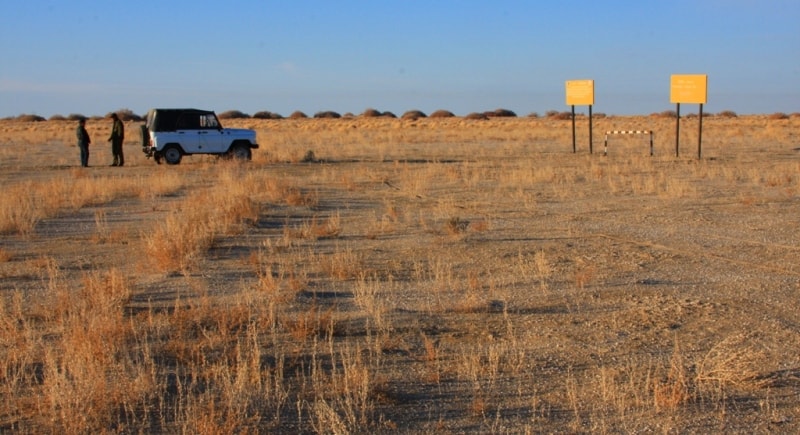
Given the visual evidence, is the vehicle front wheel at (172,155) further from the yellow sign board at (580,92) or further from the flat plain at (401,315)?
the yellow sign board at (580,92)

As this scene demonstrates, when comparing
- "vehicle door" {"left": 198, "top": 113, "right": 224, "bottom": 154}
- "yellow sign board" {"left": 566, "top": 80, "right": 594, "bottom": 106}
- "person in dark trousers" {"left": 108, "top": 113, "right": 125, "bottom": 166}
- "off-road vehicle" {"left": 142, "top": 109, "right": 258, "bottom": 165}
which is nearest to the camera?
"person in dark trousers" {"left": 108, "top": 113, "right": 125, "bottom": 166}

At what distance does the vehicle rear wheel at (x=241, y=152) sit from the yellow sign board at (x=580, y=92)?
580 inches

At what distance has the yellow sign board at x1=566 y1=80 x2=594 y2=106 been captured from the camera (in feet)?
114

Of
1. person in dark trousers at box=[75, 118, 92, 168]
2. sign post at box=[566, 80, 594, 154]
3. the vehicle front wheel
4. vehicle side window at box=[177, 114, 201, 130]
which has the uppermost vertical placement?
sign post at box=[566, 80, 594, 154]

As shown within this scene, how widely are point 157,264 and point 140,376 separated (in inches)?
176

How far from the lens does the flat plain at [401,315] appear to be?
526 centimetres

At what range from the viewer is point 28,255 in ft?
36.8

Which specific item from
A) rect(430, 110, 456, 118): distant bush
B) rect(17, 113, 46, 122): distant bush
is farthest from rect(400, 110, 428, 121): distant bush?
rect(17, 113, 46, 122): distant bush

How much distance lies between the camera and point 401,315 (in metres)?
7.76

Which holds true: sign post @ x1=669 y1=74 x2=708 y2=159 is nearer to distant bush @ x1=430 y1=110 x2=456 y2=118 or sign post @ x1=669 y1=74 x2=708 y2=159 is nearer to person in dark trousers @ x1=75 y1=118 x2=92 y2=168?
person in dark trousers @ x1=75 y1=118 x2=92 y2=168

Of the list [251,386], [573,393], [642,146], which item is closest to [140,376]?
[251,386]

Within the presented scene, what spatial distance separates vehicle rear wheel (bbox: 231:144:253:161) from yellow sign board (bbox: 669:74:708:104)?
1502 centimetres

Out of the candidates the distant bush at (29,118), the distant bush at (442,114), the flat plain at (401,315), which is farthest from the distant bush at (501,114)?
the flat plain at (401,315)

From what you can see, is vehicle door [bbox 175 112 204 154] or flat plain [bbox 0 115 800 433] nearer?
flat plain [bbox 0 115 800 433]
